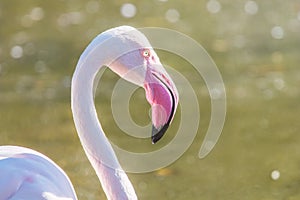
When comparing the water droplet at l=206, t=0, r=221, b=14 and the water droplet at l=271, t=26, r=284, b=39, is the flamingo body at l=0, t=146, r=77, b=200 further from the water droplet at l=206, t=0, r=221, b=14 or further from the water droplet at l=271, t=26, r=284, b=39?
the water droplet at l=206, t=0, r=221, b=14

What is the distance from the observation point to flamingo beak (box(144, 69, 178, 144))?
4051mm

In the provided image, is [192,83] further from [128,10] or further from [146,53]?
[146,53]

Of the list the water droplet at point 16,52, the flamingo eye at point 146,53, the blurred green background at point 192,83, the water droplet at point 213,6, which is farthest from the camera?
the water droplet at point 213,6

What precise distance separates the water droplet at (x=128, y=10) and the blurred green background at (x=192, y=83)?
0.01m

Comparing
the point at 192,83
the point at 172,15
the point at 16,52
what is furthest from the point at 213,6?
the point at 192,83

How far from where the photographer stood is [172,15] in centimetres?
954

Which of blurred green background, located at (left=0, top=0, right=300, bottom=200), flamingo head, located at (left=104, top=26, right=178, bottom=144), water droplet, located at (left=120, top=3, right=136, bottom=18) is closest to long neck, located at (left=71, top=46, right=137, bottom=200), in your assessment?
flamingo head, located at (left=104, top=26, right=178, bottom=144)

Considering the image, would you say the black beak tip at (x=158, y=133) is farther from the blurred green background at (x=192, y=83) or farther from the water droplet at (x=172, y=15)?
the water droplet at (x=172, y=15)

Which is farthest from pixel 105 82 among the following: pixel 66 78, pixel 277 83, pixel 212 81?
pixel 277 83

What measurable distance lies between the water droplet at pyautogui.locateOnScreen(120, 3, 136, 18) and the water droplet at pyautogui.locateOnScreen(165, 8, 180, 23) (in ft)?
1.25

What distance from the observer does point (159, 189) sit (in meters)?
5.50

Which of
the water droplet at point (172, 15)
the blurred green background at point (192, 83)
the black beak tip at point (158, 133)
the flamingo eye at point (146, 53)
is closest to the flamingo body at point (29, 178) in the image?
the black beak tip at point (158, 133)

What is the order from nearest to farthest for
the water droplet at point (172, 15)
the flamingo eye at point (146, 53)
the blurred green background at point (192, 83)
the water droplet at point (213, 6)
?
the flamingo eye at point (146, 53), the blurred green background at point (192, 83), the water droplet at point (172, 15), the water droplet at point (213, 6)

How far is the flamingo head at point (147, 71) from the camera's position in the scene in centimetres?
408
